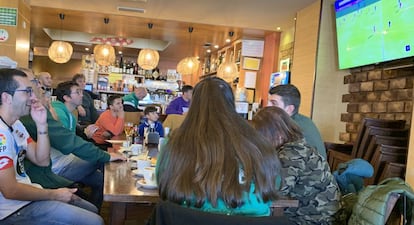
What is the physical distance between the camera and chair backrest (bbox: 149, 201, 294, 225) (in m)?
Answer: 0.97

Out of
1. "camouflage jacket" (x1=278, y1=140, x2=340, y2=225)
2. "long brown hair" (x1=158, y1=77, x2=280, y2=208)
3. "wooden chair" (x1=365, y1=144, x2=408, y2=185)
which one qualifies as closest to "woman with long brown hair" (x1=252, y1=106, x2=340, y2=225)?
"camouflage jacket" (x1=278, y1=140, x2=340, y2=225)

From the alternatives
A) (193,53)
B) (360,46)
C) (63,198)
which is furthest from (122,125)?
(193,53)

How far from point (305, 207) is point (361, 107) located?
2.79m

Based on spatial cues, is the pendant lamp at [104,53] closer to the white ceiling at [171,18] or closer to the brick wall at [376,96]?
the white ceiling at [171,18]

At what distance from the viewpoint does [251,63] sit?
7500mm

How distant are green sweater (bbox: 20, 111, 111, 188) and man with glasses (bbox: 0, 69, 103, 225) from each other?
160 millimetres

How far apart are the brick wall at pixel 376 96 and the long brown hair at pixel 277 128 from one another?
1.98 m

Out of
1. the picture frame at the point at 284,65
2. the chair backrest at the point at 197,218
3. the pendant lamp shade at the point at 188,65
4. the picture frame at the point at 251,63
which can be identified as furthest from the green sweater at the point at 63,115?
the pendant lamp shade at the point at 188,65

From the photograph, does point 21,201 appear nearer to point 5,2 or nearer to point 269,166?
point 269,166

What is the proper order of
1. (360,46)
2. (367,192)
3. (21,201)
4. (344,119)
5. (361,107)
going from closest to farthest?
1. (367,192)
2. (21,201)
3. (360,46)
4. (361,107)
5. (344,119)

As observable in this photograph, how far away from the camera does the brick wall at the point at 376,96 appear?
3.49m

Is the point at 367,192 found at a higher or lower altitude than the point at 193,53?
lower

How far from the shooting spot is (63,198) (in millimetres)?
1939

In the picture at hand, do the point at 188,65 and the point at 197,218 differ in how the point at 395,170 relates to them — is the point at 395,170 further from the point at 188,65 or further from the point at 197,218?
the point at 188,65
